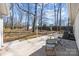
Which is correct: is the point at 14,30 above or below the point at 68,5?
below

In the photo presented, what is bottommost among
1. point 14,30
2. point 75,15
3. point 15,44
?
point 15,44

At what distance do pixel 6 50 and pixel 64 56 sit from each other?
18.9 inches

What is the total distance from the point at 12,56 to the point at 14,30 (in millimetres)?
216

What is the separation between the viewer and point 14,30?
1539mm

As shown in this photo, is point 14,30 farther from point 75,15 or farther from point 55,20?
point 75,15

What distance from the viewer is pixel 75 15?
1.53 m

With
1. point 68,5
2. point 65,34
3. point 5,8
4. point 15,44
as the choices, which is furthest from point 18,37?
point 68,5

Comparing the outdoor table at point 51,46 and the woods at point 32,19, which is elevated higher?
the woods at point 32,19

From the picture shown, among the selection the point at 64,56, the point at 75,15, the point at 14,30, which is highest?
the point at 75,15

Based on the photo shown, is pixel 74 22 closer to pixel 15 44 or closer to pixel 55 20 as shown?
pixel 55 20

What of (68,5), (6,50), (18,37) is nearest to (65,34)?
(68,5)

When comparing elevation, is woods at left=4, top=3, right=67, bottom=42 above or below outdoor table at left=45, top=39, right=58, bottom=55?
above

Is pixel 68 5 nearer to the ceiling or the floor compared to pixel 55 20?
nearer to the ceiling

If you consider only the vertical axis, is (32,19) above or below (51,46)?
above
